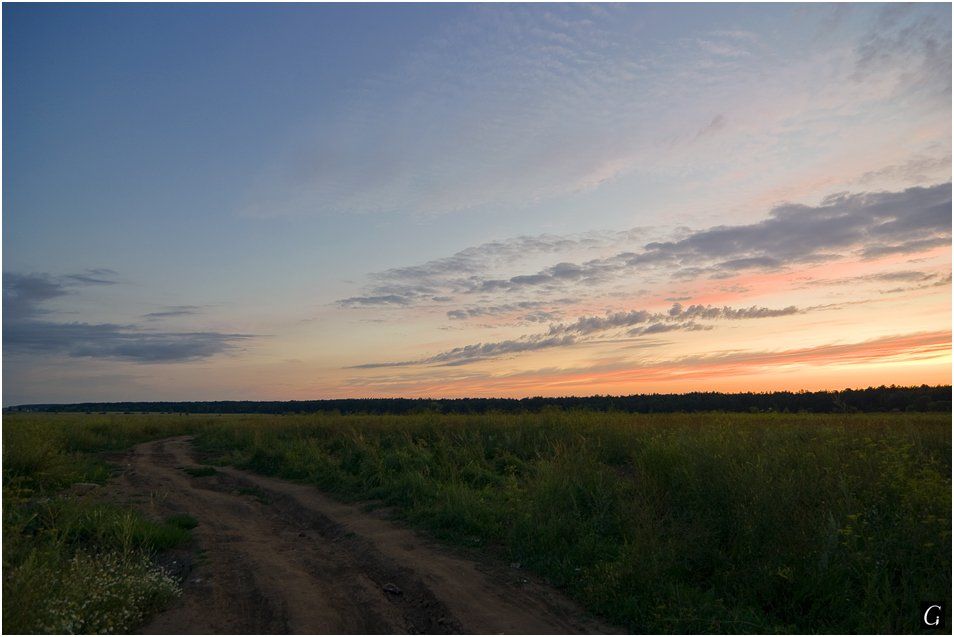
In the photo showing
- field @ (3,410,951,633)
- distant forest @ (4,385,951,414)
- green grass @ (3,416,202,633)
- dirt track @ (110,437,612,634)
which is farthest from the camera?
Answer: distant forest @ (4,385,951,414)

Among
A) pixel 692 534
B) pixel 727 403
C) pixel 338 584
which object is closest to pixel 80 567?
pixel 338 584

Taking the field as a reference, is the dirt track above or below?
below

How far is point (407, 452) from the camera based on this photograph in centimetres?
1641

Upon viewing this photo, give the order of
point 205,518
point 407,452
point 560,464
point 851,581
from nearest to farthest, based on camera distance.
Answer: point 851,581 < point 560,464 < point 205,518 < point 407,452

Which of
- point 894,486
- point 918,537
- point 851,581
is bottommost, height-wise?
point 851,581

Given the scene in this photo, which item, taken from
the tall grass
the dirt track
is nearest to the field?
the tall grass

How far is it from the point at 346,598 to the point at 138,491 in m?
10.1

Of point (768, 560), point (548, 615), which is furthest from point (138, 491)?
point (768, 560)

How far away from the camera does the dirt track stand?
641 cm

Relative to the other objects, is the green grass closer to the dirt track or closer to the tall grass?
the dirt track

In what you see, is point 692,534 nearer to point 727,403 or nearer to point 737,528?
point 737,528

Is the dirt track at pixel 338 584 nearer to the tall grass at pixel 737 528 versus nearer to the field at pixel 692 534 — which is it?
the field at pixel 692 534

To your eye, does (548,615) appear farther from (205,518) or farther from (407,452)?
(407,452)

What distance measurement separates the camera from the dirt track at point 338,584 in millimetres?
6410
